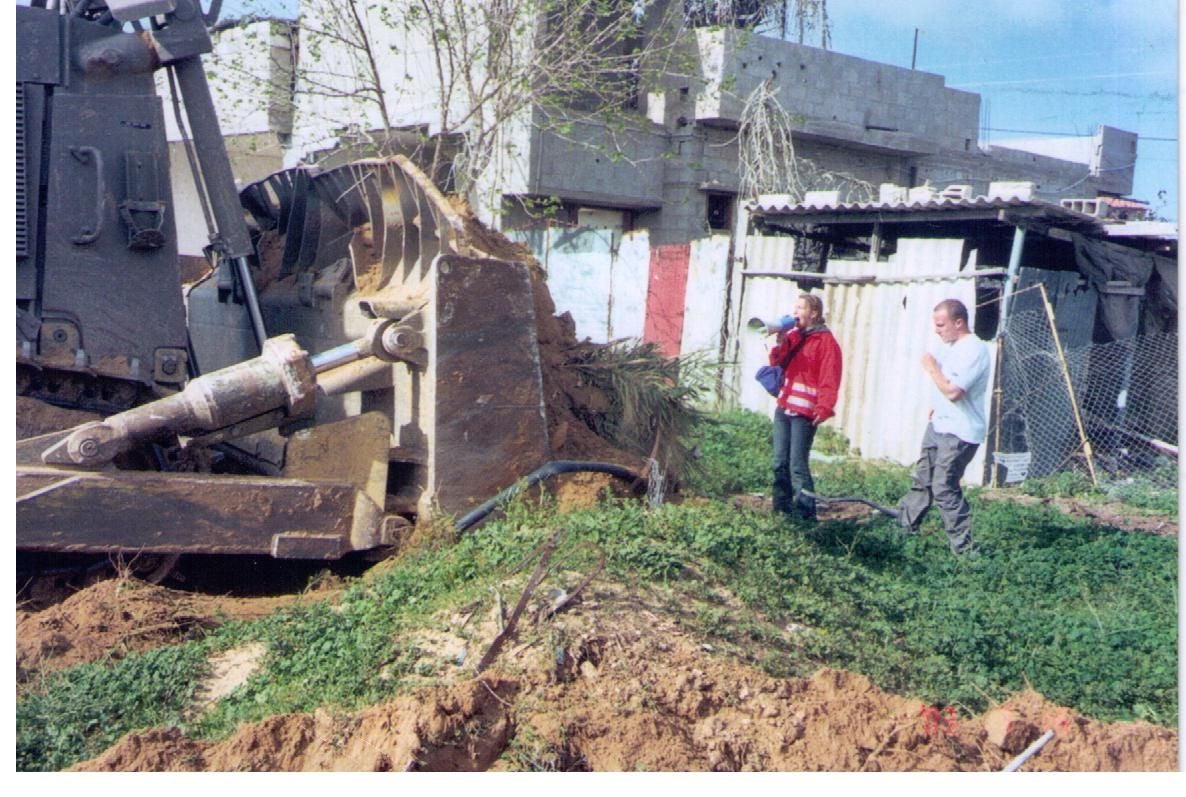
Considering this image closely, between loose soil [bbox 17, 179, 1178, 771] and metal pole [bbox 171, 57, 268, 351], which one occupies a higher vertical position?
metal pole [bbox 171, 57, 268, 351]

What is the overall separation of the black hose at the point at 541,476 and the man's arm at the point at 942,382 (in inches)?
84.4

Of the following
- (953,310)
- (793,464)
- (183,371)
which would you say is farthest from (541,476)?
(953,310)

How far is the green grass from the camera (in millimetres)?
3738

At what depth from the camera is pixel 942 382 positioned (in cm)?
654

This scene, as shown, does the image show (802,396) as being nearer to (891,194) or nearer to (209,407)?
(209,407)

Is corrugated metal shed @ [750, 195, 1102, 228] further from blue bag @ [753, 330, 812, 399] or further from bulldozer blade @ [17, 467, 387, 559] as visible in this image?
bulldozer blade @ [17, 467, 387, 559]

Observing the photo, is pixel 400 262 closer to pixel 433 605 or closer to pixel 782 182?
pixel 433 605

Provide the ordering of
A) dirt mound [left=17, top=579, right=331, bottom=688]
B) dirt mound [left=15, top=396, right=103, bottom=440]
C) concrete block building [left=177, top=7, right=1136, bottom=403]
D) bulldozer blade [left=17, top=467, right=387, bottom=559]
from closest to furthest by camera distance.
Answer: dirt mound [left=17, top=579, right=331, bottom=688] < bulldozer blade [left=17, top=467, right=387, bottom=559] < dirt mound [left=15, top=396, right=103, bottom=440] < concrete block building [left=177, top=7, right=1136, bottom=403]

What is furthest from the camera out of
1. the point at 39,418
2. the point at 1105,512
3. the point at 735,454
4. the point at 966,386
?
the point at 735,454

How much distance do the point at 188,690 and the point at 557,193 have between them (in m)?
9.72

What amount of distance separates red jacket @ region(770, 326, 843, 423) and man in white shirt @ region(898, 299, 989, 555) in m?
0.56

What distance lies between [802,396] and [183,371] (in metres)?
3.52

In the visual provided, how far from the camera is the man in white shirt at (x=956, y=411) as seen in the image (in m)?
6.51

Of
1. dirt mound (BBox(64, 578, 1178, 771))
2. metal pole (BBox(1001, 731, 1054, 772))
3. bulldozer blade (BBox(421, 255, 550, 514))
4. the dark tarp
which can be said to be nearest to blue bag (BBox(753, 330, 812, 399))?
bulldozer blade (BBox(421, 255, 550, 514))
